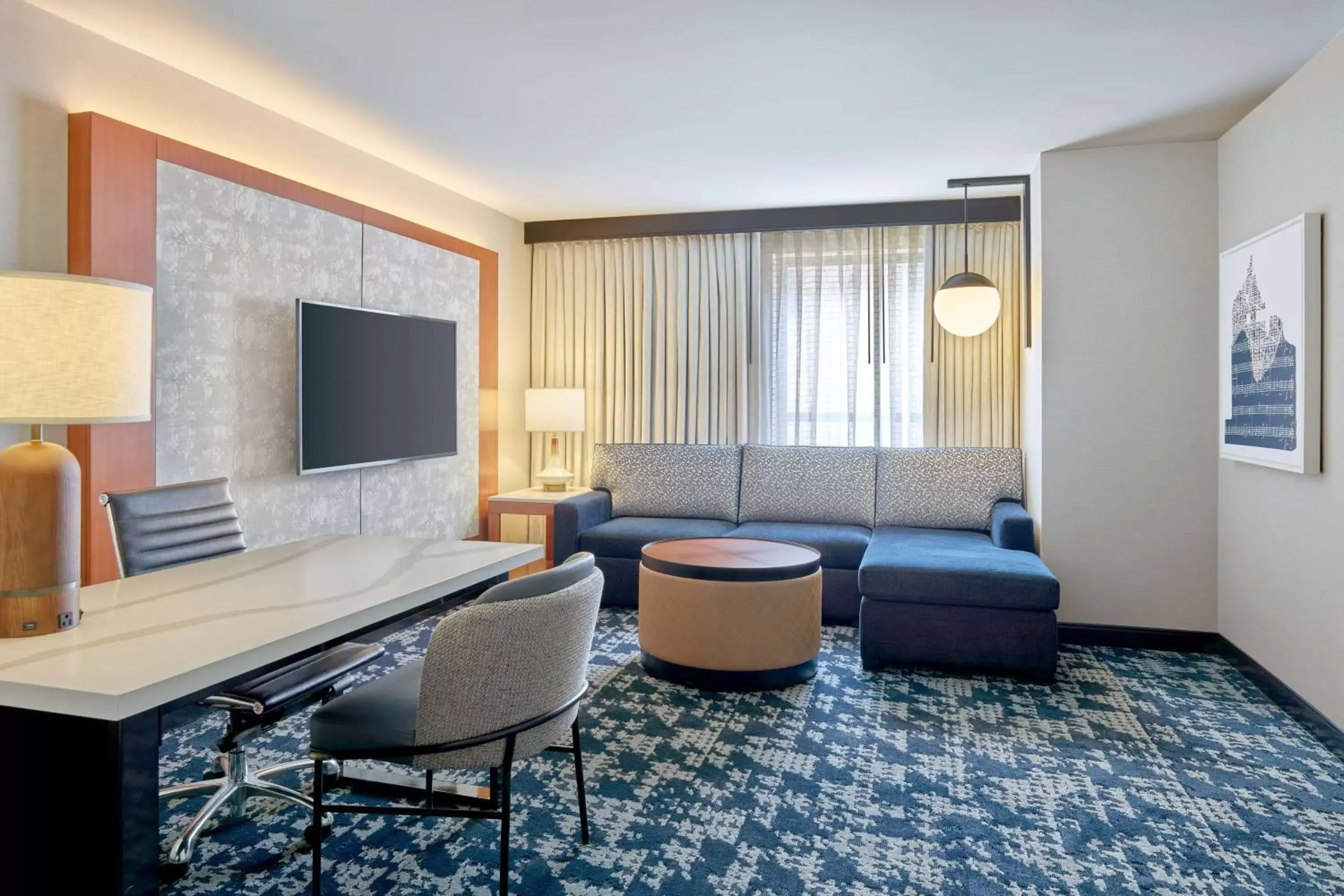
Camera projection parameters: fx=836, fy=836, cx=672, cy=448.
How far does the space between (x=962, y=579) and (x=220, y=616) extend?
2.86m

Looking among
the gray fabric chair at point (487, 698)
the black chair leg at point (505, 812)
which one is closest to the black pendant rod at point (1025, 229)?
the gray fabric chair at point (487, 698)

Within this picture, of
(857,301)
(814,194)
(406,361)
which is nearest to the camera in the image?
(406,361)

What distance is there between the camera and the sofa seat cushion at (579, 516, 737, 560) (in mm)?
4750

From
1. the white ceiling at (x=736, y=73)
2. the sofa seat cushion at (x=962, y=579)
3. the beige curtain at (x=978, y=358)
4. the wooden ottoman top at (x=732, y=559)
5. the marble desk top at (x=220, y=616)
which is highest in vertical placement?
A: the white ceiling at (x=736, y=73)

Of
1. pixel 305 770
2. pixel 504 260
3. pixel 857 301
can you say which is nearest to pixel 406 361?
pixel 504 260

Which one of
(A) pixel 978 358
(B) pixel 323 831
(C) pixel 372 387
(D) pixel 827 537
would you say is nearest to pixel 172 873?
(B) pixel 323 831

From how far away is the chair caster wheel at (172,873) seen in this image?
197cm

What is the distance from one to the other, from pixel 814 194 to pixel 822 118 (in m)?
1.37

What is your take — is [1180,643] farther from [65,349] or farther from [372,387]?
[65,349]

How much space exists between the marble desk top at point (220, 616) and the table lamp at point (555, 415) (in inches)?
119

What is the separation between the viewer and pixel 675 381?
584 centimetres

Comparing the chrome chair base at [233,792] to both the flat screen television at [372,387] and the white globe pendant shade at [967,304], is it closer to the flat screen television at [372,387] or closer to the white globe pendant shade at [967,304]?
the flat screen television at [372,387]

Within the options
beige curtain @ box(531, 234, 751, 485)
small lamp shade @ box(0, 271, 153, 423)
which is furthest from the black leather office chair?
beige curtain @ box(531, 234, 751, 485)

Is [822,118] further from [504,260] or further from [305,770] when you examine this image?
[305,770]
